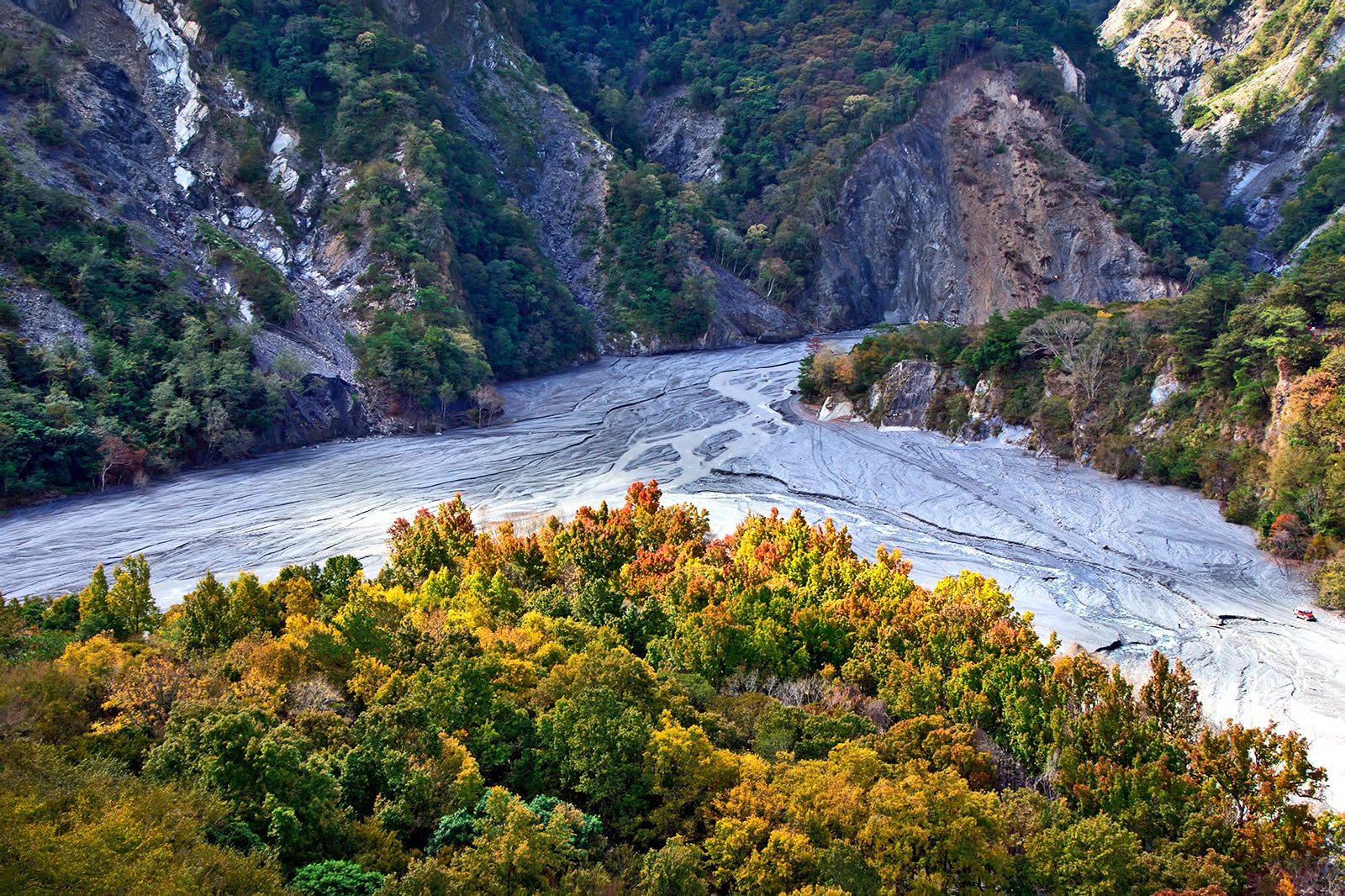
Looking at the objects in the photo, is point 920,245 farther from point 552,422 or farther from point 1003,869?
point 1003,869

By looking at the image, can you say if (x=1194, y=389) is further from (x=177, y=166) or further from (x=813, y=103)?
(x=813, y=103)

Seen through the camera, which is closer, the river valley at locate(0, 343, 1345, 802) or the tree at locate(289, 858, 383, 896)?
the tree at locate(289, 858, 383, 896)

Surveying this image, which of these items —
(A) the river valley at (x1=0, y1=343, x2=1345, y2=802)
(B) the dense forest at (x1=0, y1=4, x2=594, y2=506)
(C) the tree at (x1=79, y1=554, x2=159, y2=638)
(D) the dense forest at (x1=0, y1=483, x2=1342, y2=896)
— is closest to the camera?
(D) the dense forest at (x1=0, y1=483, x2=1342, y2=896)

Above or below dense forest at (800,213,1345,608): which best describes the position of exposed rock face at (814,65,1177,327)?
above

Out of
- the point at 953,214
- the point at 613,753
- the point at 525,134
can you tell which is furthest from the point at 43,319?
the point at 953,214

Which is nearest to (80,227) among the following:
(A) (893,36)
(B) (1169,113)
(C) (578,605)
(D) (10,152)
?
(D) (10,152)

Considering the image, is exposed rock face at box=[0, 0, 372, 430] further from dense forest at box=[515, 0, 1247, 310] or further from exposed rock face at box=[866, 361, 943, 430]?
exposed rock face at box=[866, 361, 943, 430]

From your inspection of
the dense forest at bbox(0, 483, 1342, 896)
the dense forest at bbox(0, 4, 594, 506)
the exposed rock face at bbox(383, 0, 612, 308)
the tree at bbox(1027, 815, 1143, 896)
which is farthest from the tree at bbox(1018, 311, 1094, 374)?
the exposed rock face at bbox(383, 0, 612, 308)
